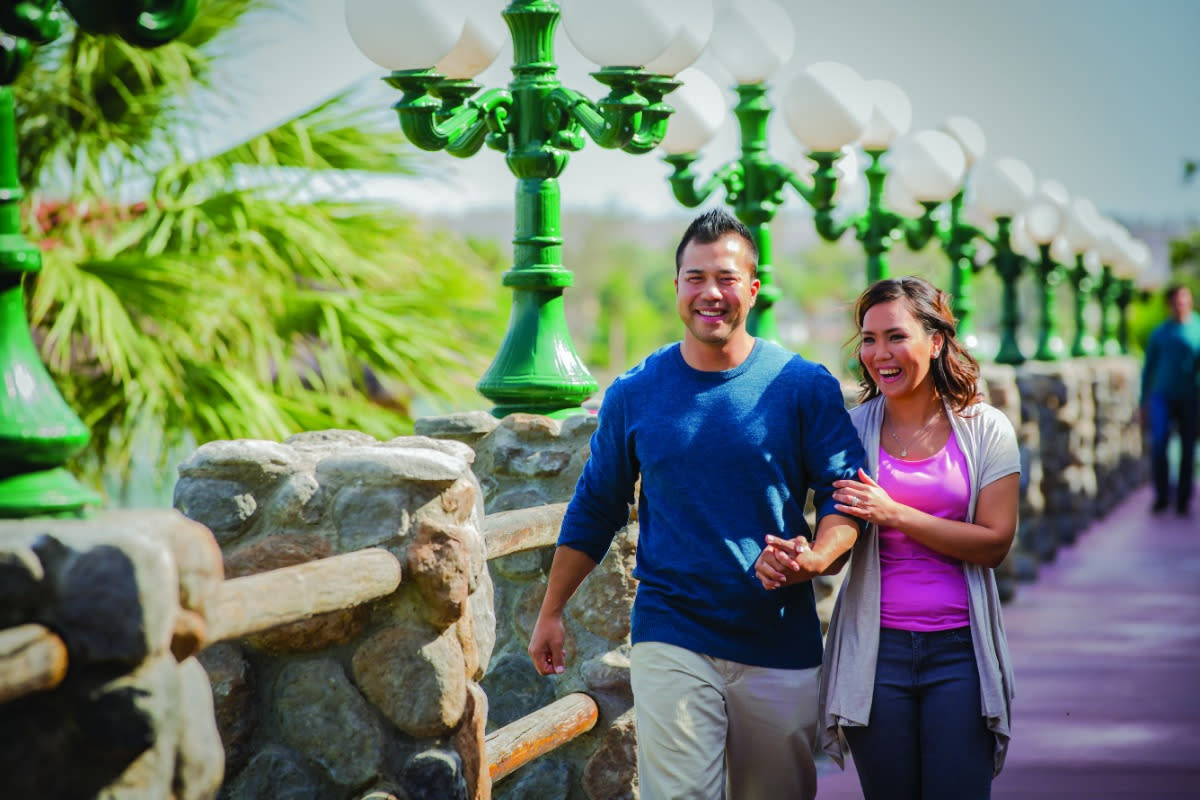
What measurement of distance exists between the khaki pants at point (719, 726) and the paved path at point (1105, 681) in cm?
208

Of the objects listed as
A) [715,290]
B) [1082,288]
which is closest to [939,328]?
[715,290]

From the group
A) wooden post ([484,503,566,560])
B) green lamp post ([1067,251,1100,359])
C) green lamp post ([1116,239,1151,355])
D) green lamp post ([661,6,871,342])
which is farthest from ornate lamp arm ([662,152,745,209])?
green lamp post ([1116,239,1151,355])

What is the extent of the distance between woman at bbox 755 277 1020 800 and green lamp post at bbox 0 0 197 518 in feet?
4.43

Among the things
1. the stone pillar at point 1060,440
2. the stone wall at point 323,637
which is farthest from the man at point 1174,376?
the stone wall at point 323,637

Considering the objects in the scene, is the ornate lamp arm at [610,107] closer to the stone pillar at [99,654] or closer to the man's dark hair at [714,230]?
the man's dark hair at [714,230]

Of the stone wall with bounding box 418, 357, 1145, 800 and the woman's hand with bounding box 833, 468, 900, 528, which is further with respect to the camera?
the stone wall with bounding box 418, 357, 1145, 800

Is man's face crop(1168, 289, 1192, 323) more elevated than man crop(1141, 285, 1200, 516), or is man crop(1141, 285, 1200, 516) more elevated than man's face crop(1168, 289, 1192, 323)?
man's face crop(1168, 289, 1192, 323)

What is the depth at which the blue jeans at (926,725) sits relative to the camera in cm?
320

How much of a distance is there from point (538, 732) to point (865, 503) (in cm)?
121

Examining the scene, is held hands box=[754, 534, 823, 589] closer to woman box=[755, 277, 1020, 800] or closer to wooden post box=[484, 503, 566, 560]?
woman box=[755, 277, 1020, 800]

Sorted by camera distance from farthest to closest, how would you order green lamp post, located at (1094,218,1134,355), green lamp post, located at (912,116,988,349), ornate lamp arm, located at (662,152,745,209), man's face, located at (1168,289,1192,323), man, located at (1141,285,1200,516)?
green lamp post, located at (1094,218,1134,355)
man, located at (1141,285,1200,516)
man's face, located at (1168,289,1192,323)
green lamp post, located at (912,116,988,349)
ornate lamp arm, located at (662,152,745,209)

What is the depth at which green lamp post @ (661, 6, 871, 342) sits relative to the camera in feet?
24.0

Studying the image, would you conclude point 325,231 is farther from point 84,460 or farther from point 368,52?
point 368,52

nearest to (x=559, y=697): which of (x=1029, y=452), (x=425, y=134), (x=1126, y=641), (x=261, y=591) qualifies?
(x=425, y=134)
